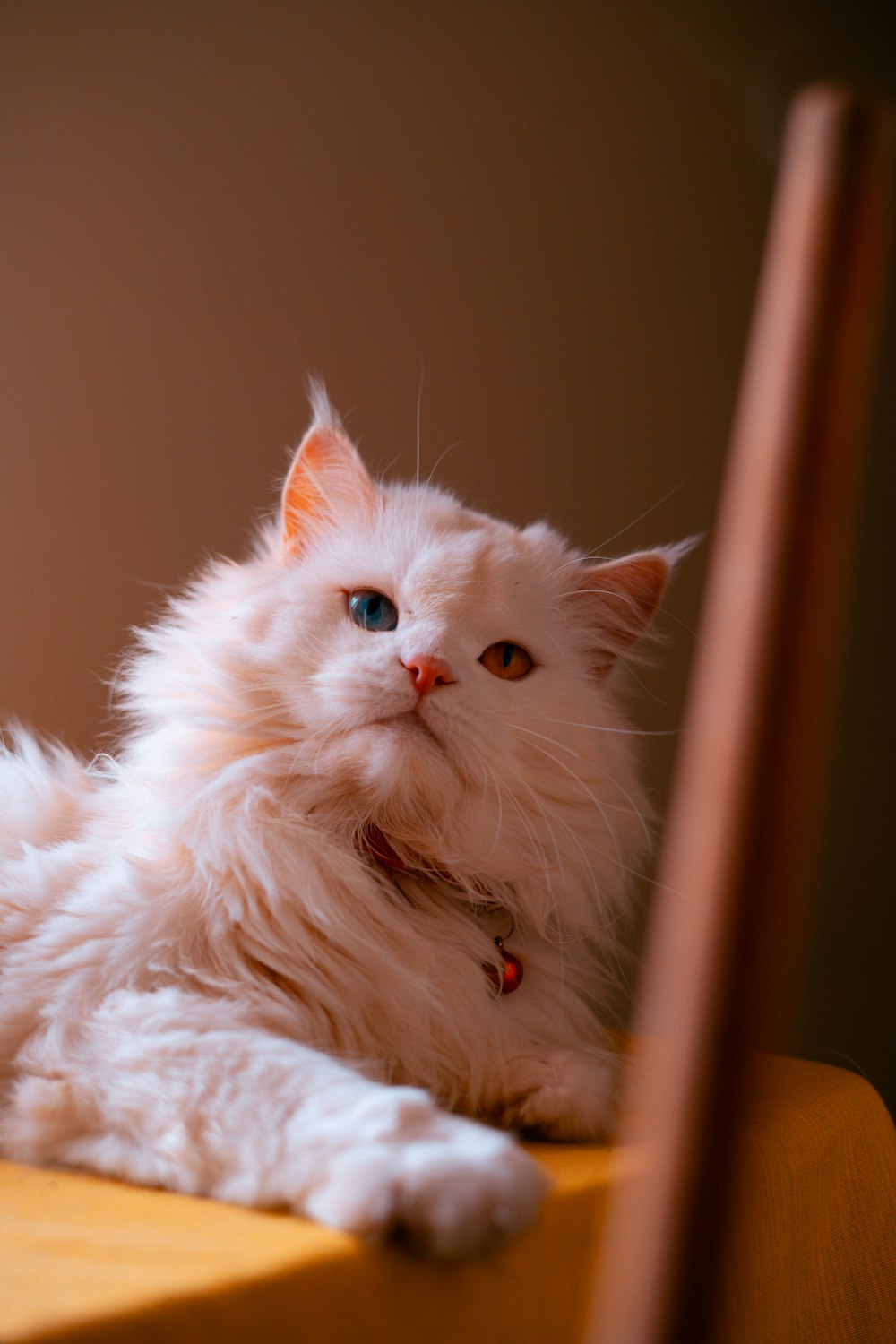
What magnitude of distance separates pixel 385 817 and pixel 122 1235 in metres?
0.54

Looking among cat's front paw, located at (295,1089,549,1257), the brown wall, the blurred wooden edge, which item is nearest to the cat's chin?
cat's front paw, located at (295,1089,549,1257)

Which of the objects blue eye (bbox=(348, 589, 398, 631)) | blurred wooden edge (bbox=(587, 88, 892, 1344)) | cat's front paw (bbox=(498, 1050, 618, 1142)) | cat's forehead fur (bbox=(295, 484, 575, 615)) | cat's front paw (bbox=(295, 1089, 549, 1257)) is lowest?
cat's front paw (bbox=(498, 1050, 618, 1142))

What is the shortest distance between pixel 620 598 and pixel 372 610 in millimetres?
396

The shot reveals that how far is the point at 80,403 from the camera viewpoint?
2.18 m

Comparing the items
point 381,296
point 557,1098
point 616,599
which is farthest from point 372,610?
point 381,296

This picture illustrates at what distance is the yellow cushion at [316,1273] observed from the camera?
0.58 metres

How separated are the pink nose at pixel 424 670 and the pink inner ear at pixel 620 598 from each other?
1.27 ft

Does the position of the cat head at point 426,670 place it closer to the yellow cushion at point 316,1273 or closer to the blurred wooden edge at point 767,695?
the yellow cushion at point 316,1273

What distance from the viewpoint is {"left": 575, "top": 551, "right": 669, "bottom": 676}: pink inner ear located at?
145 cm

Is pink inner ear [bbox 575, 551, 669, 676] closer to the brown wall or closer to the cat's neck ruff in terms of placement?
the cat's neck ruff

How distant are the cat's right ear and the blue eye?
188mm

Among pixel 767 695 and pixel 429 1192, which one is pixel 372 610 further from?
pixel 767 695

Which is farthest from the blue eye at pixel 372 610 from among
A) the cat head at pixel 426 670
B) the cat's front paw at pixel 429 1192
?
the cat's front paw at pixel 429 1192

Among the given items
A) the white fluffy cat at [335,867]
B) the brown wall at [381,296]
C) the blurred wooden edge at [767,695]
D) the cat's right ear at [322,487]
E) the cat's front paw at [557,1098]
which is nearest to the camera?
the blurred wooden edge at [767,695]
